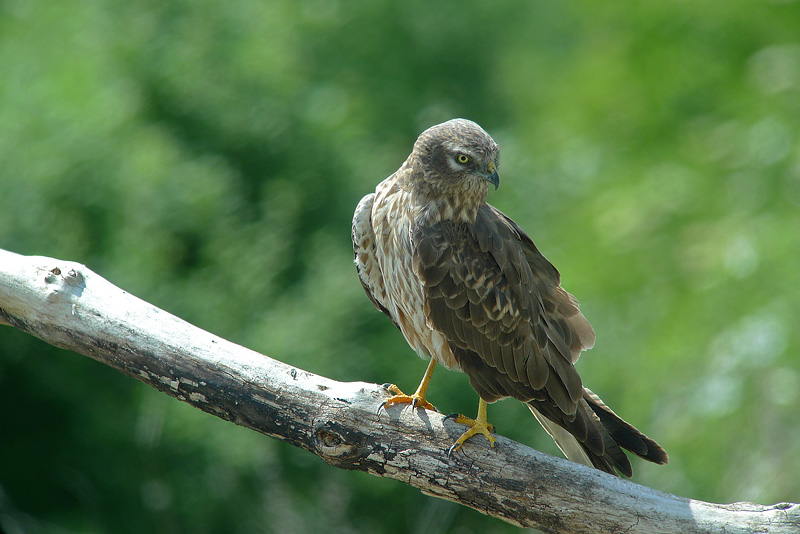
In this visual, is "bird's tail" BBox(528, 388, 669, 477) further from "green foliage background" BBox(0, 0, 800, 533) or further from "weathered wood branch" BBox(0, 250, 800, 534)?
"green foliage background" BBox(0, 0, 800, 533)

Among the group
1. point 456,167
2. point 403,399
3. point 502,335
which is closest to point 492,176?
point 456,167

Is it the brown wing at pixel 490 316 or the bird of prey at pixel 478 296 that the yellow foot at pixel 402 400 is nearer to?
the bird of prey at pixel 478 296

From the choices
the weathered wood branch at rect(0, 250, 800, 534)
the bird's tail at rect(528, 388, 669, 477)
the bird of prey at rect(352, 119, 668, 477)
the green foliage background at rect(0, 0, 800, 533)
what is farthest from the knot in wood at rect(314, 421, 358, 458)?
the green foliage background at rect(0, 0, 800, 533)

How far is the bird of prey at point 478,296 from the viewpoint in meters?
3.78

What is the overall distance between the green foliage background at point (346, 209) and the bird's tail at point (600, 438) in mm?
2057

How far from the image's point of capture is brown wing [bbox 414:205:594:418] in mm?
3781

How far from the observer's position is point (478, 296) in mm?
3809

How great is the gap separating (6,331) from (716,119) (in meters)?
9.48

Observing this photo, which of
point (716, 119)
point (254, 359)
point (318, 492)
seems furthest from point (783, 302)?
Result: point (254, 359)

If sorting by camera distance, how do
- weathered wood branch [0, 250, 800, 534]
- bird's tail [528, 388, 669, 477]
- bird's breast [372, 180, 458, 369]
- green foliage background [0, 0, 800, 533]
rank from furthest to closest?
1. green foliage background [0, 0, 800, 533]
2. bird's breast [372, 180, 458, 369]
3. bird's tail [528, 388, 669, 477]
4. weathered wood branch [0, 250, 800, 534]

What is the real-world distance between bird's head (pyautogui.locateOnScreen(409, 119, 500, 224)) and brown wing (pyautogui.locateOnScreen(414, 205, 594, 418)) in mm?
117

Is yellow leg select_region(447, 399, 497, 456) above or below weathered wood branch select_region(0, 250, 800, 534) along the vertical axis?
above

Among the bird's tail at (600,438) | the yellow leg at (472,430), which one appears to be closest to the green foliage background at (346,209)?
the bird's tail at (600,438)

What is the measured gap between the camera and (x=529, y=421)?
20.1ft
